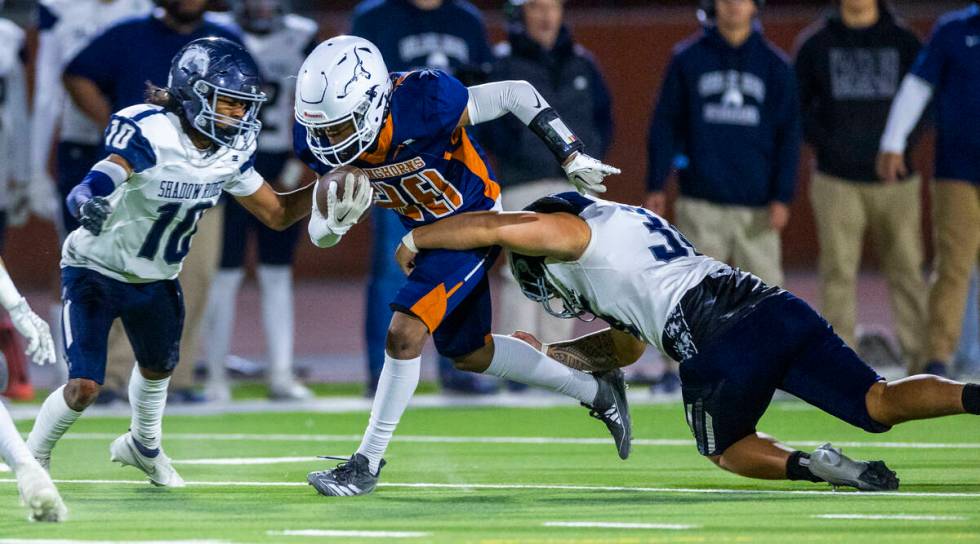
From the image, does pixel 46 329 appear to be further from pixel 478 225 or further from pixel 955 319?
pixel 955 319

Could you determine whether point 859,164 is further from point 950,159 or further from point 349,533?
point 349,533

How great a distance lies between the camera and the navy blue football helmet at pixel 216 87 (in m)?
6.28

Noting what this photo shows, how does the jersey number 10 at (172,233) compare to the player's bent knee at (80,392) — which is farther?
the jersey number 10 at (172,233)

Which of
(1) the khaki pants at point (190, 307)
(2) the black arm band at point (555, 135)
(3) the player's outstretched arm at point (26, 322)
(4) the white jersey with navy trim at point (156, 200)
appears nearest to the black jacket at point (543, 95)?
(1) the khaki pants at point (190, 307)

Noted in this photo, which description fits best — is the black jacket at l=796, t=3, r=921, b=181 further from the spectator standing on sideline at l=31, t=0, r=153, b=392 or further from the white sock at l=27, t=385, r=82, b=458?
the white sock at l=27, t=385, r=82, b=458

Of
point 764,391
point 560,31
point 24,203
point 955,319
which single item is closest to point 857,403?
point 764,391

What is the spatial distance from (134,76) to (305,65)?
11.5ft

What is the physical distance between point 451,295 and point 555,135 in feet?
2.37

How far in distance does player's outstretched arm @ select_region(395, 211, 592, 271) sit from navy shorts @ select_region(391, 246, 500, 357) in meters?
0.10

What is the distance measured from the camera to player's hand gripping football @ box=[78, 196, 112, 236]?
18.5ft

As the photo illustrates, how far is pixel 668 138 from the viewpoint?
984 cm

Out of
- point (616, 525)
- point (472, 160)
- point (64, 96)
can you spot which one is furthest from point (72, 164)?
point (616, 525)

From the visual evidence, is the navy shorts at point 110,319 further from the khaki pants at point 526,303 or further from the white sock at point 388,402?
the khaki pants at point 526,303

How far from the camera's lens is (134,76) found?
30.8 ft
